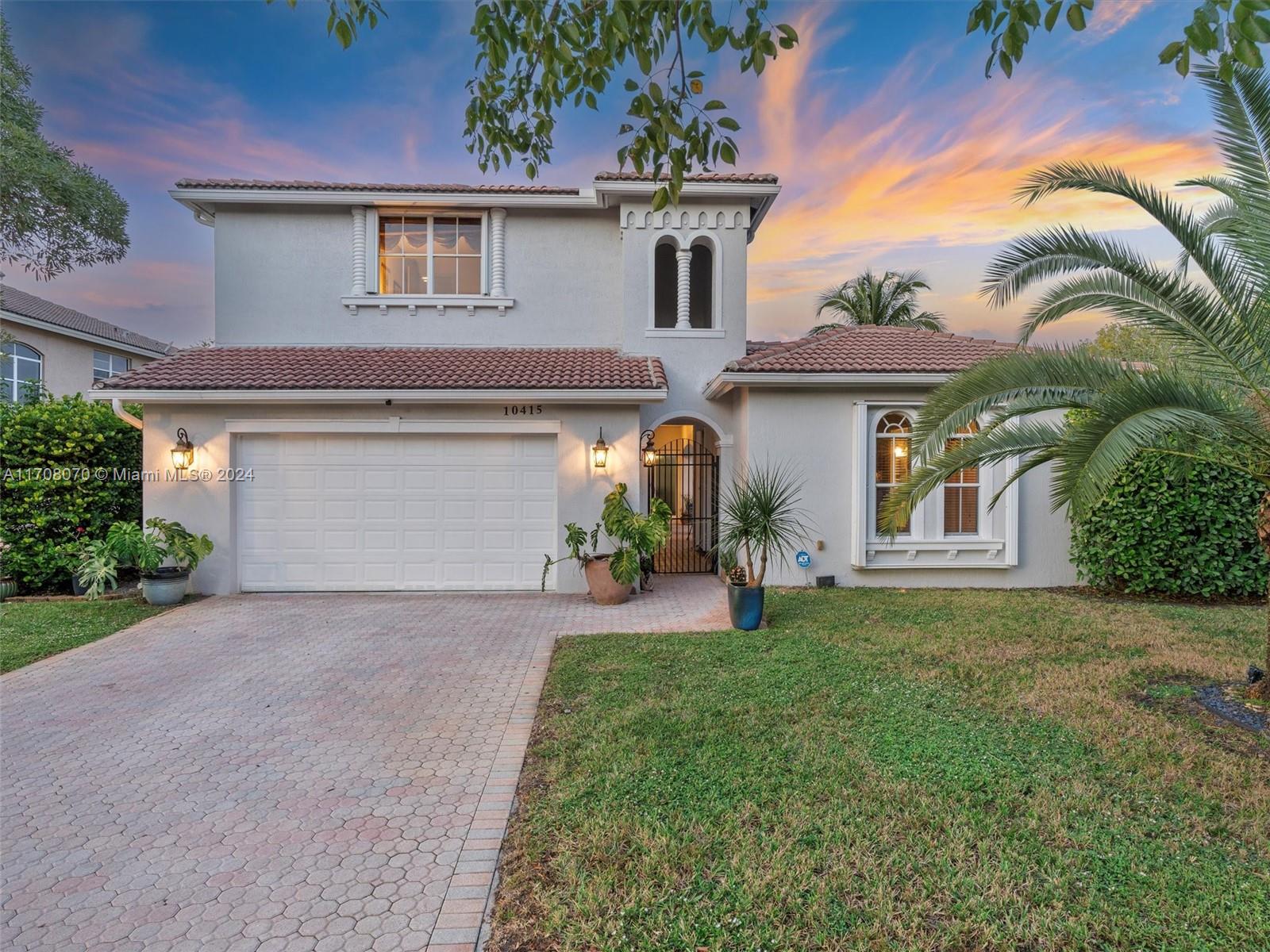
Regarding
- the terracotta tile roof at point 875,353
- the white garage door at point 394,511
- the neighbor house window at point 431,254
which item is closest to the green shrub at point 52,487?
the white garage door at point 394,511

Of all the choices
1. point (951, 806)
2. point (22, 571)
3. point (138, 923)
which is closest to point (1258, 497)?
point (951, 806)

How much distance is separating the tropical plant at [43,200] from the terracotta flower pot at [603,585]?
47.2ft

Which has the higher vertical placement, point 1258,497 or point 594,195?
point 594,195

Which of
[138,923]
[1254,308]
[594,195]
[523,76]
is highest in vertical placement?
[594,195]

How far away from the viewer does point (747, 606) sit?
7688 millimetres

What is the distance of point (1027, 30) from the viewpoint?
3.53 metres

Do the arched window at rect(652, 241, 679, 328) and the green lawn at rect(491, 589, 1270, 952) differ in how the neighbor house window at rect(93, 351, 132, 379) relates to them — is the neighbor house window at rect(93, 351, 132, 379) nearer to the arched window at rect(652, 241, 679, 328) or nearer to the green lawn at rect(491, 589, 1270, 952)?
the arched window at rect(652, 241, 679, 328)

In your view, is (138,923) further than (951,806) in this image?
No

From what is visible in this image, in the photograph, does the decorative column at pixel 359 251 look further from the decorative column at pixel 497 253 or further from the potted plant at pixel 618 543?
the potted plant at pixel 618 543

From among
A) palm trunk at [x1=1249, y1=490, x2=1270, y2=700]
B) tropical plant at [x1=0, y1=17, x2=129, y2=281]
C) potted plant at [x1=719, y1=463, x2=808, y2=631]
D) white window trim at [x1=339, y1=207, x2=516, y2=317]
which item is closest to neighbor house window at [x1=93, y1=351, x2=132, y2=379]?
tropical plant at [x1=0, y1=17, x2=129, y2=281]

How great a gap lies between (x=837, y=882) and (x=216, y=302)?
1381 cm

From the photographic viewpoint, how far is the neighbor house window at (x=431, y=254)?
1203 cm

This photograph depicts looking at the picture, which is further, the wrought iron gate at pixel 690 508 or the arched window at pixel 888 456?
the wrought iron gate at pixel 690 508

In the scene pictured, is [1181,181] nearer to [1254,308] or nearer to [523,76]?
[1254,308]
